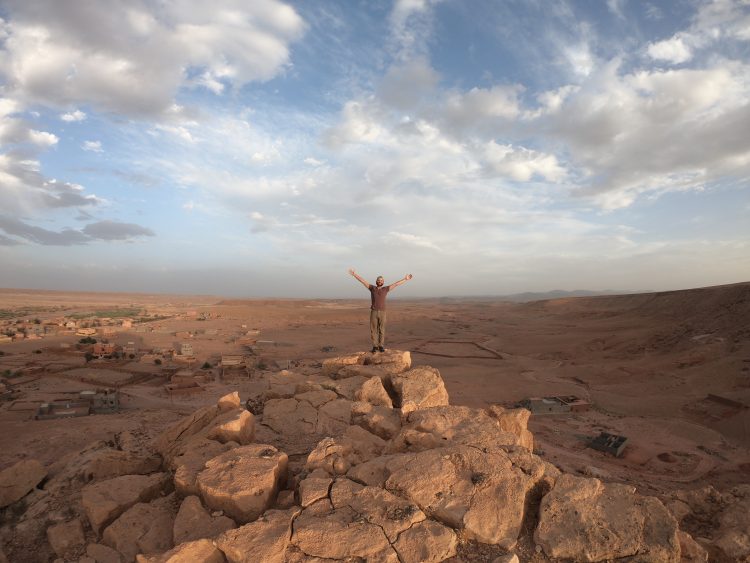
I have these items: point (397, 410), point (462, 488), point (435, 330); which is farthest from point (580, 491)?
point (435, 330)

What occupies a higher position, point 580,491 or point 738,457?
point 580,491

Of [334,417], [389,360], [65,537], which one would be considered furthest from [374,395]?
[65,537]

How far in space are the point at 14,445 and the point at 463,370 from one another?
18.0m

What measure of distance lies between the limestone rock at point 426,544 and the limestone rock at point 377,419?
6.22ft

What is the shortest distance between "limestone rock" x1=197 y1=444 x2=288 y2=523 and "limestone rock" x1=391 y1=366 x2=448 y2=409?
95.6 inches

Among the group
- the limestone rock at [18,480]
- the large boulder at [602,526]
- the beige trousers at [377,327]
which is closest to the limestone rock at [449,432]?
the large boulder at [602,526]

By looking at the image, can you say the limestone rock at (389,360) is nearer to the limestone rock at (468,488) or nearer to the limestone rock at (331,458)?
the limestone rock at (331,458)

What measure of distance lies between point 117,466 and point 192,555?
2947mm

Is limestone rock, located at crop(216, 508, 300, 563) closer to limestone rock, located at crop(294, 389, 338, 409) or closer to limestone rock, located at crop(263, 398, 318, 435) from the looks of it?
limestone rock, located at crop(263, 398, 318, 435)

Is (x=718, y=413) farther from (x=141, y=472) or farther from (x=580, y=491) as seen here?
(x=141, y=472)

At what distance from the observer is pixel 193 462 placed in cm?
476

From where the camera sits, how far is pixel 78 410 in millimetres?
12602

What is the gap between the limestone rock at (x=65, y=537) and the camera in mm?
4215

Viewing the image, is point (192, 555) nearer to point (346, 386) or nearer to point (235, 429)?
point (235, 429)
